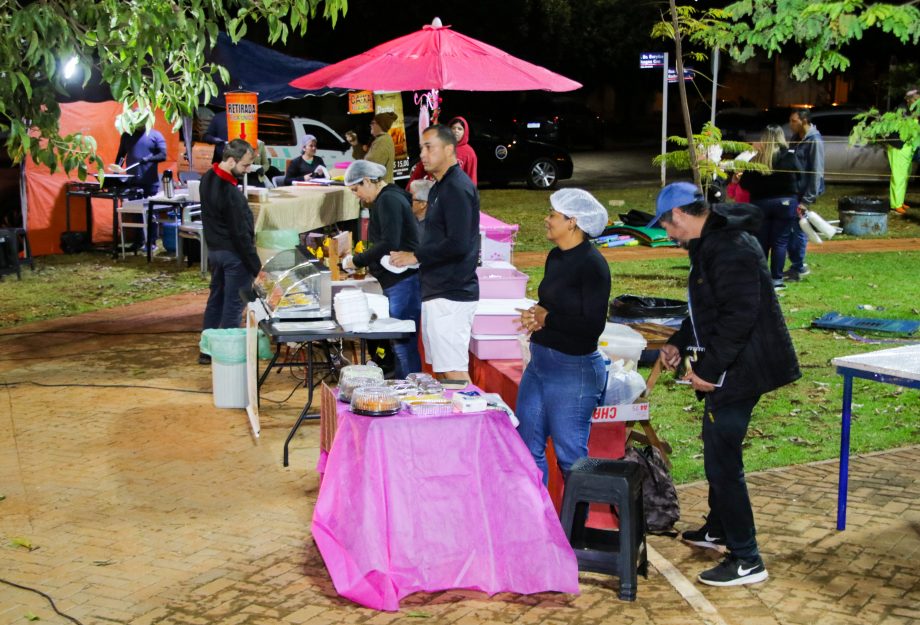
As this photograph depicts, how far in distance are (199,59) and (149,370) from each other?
3.77 metres

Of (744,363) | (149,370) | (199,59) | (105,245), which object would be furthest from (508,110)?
(744,363)

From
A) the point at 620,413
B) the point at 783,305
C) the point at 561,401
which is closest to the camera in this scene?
the point at 561,401

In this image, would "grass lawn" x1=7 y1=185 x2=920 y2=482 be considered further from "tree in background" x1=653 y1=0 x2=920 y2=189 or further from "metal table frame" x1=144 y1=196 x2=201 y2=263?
"tree in background" x1=653 y1=0 x2=920 y2=189

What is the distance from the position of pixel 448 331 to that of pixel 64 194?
37.9 ft

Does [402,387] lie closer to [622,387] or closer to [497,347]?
[622,387]

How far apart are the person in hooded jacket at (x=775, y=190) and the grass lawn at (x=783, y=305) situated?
65cm

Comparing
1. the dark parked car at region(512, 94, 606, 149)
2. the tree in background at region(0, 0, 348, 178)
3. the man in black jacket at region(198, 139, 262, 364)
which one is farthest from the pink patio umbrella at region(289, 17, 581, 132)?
the dark parked car at region(512, 94, 606, 149)

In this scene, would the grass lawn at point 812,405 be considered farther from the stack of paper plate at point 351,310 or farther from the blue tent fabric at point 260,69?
the blue tent fabric at point 260,69

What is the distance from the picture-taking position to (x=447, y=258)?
6.82m

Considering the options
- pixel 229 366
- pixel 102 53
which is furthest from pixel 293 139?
pixel 102 53

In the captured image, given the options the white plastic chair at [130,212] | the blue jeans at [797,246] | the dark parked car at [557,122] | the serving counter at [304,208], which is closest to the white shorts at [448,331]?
the serving counter at [304,208]

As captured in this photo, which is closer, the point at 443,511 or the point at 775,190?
the point at 443,511

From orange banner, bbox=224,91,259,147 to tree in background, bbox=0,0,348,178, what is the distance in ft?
16.8

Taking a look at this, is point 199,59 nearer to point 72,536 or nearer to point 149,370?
point 72,536
